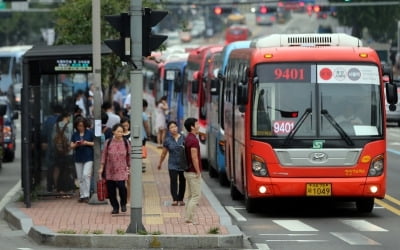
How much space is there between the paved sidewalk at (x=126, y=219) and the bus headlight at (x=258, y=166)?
33.5 inches

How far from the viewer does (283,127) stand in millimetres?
21234

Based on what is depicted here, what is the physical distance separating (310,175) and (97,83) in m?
4.19

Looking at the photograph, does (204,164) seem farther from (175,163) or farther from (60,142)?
(175,163)

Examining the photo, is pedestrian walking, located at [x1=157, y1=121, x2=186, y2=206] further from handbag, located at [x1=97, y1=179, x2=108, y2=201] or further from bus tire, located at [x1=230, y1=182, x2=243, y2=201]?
handbag, located at [x1=97, y1=179, x2=108, y2=201]

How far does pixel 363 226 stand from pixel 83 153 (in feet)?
18.9

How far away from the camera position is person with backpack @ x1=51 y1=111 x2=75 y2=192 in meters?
24.3

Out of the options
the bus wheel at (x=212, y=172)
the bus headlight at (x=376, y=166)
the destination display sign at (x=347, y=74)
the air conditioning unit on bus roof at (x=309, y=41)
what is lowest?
the bus wheel at (x=212, y=172)

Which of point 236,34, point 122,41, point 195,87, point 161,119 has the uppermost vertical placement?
point 122,41

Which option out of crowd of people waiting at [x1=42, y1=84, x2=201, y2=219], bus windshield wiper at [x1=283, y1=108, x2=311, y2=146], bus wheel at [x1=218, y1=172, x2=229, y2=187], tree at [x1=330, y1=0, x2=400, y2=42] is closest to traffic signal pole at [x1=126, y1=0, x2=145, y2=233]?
crowd of people waiting at [x1=42, y1=84, x2=201, y2=219]

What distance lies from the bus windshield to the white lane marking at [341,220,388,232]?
1.36m

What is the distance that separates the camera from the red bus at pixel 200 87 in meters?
33.6

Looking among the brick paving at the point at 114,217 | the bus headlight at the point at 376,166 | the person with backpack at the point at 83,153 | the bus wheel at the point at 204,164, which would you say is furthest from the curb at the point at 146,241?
the bus wheel at the point at 204,164

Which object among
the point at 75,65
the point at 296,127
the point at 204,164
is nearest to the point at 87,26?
the point at 204,164

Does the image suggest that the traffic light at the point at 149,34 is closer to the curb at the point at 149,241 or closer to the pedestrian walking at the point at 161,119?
the curb at the point at 149,241
